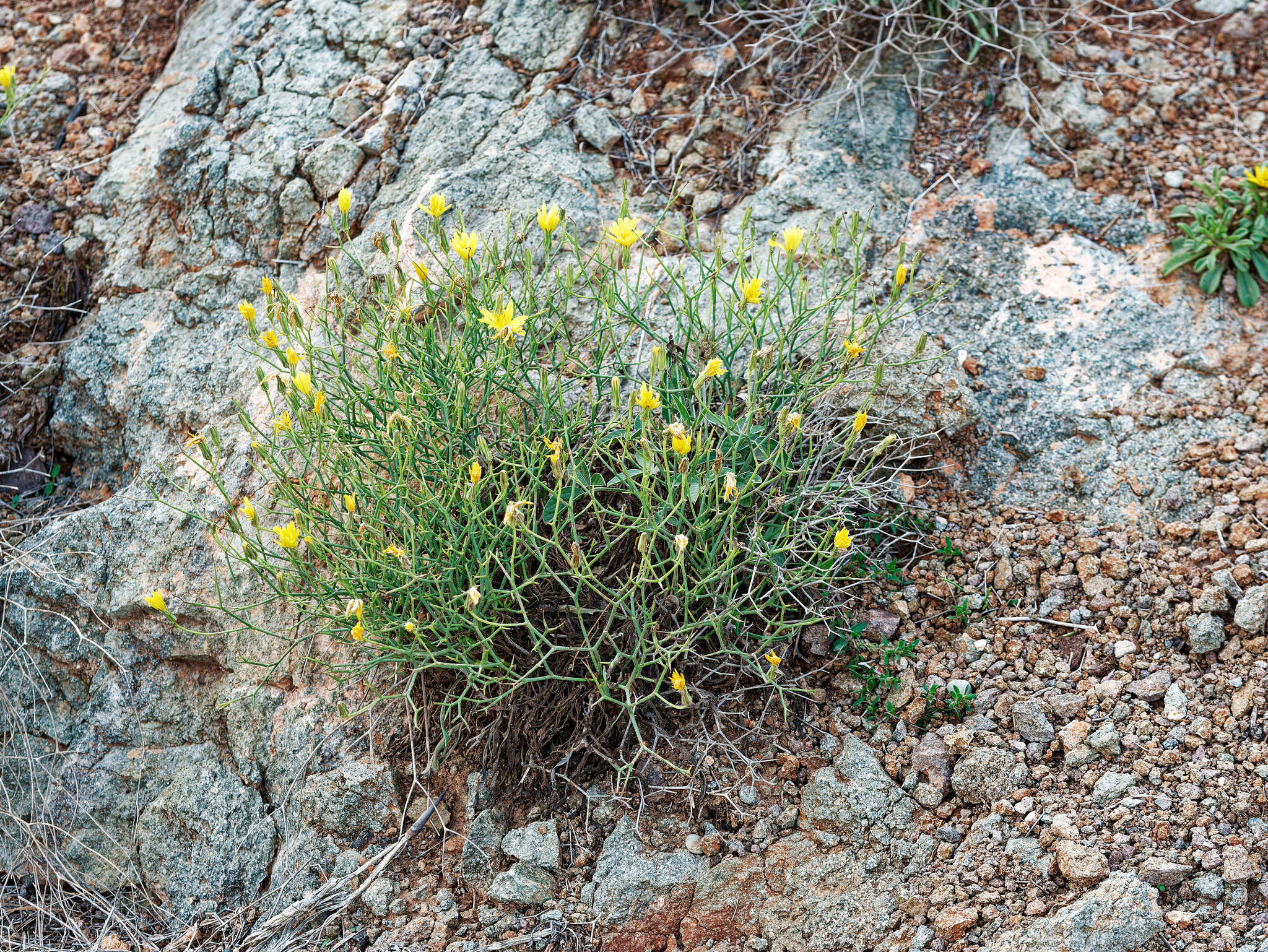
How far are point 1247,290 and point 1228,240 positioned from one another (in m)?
0.16

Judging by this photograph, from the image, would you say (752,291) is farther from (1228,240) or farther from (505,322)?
(1228,240)

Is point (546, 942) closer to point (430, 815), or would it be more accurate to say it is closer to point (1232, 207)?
point (430, 815)

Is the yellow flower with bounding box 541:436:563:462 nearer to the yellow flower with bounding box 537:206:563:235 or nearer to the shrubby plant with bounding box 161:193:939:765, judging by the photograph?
the shrubby plant with bounding box 161:193:939:765

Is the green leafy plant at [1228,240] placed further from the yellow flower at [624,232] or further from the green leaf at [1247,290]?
the yellow flower at [624,232]

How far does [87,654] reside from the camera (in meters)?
2.77

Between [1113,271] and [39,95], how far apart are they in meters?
3.92

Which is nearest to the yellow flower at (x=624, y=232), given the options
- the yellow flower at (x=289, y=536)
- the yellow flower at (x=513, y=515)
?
the yellow flower at (x=513, y=515)

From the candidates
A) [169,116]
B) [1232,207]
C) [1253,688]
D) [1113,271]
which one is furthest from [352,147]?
[1253,688]

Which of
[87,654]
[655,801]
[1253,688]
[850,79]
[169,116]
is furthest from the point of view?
[169,116]

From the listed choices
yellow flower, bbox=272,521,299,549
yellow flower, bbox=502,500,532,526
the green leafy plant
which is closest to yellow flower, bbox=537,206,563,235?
yellow flower, bbox=502,500,532,526

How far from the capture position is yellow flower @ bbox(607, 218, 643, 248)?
230cm

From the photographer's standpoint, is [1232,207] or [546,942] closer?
[546,942]

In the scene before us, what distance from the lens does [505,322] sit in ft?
7.24

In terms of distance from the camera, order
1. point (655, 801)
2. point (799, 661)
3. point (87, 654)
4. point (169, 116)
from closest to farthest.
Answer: point (655, 801) < point (799, 661) < point (87, 654) < point (169, 116)
